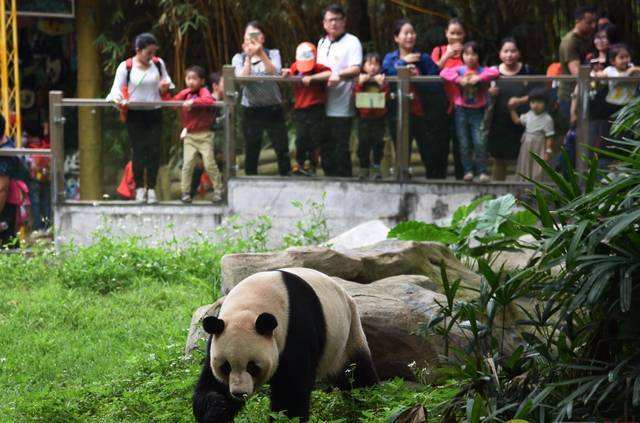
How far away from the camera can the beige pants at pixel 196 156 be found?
11.1m

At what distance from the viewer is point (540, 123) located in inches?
420

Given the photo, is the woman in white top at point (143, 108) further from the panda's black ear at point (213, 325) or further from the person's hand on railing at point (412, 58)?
the panda's black ear at point (213, 325)

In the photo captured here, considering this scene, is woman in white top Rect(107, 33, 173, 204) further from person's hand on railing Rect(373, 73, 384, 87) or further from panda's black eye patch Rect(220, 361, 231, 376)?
panda's black eye patch Rect(220, 361, 231, 376)

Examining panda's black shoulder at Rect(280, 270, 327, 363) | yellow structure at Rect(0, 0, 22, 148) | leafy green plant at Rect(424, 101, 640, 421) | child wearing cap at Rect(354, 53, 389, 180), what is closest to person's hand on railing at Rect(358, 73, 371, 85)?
child wearing cap at Rect(354, 53, 389, 180)

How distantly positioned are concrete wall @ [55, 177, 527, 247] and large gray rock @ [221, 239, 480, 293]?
283 cm

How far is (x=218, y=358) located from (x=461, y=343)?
1909 millimetres

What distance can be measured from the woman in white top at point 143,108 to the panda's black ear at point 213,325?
6193 mm

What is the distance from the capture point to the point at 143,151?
11.1 meters

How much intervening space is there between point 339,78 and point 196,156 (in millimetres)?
1511

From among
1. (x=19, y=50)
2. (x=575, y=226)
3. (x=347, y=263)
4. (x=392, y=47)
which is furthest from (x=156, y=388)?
(x=19, y=50)

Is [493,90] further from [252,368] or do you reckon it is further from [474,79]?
[252,368]

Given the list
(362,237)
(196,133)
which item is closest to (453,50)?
(362,237)

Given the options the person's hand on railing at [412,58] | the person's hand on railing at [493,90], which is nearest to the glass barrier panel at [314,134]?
the person's hand on railing at [412,58]

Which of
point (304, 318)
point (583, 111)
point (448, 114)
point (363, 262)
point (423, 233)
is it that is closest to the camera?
point (304, 318)
